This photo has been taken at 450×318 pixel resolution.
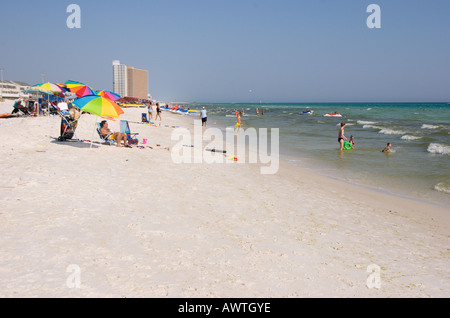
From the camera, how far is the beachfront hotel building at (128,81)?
12988 cm

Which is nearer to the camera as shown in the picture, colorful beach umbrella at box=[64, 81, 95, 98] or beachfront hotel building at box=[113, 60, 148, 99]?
colorful beach umbrella at box=[64, 81, 95, 98]

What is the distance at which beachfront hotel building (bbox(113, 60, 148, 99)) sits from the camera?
129875 millimetres

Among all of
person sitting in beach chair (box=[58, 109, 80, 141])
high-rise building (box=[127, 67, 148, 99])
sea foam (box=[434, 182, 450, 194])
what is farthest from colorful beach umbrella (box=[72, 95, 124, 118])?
high-rise building (box=[127, 67, 148, 99])

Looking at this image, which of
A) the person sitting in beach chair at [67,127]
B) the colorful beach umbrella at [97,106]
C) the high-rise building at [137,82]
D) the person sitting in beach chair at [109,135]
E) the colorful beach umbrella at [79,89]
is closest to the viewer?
the colorful beach umbrella at [97,106]

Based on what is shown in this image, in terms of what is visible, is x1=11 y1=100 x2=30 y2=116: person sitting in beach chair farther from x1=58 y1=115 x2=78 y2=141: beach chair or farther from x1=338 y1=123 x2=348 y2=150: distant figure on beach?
x1=338 y1=123 x2=348 y2=150: distant figure on beach

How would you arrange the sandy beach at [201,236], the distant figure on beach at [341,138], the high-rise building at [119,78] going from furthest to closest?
1. the high-rise building at [119,78]
2. the distant figure on beach at [341,138]
3. the sandy beach at [201,236]

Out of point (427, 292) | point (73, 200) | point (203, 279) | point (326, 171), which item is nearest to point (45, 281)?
point (203, 279)

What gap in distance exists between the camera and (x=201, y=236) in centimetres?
446

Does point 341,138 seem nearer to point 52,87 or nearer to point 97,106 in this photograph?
point 97,106

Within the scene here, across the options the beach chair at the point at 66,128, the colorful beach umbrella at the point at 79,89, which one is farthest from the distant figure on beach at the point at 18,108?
the beach chair at the point at 66,128

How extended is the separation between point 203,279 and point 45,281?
5.14 feet

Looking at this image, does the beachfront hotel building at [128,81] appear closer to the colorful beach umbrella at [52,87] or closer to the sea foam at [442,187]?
the colorful beach umbrella at [52,87]

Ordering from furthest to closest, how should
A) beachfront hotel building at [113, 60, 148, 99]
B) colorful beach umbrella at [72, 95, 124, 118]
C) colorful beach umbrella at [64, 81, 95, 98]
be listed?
beachfront hotel building at [113, 60, 148, 99] → colorful beach umbrella at [64, 81, 95, 98] → colorful beach umbrella at [72, 95, 124, 118]
